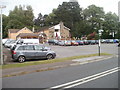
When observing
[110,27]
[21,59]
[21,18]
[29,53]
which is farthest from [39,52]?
[21,18]

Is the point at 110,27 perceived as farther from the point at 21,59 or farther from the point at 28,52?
the point at 21,59

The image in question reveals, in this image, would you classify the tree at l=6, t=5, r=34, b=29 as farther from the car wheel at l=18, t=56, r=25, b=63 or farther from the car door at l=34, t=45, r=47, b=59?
the car wheel at l=18, t=56, r=25, b=63

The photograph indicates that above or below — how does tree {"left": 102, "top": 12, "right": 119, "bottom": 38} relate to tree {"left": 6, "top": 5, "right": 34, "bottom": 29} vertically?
below

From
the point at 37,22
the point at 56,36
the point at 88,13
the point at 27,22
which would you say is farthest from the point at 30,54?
the point at 37,22

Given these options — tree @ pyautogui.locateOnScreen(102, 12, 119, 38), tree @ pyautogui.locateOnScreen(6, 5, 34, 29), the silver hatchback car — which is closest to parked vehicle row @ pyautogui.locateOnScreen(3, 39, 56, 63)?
the silver hatchback car

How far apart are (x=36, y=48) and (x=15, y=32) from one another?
5870 cm

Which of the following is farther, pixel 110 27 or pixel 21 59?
pixel 110 27

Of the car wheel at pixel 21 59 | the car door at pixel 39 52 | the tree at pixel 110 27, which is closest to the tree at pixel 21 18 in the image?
the tree at pixel 110 27

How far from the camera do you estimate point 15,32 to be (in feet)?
244

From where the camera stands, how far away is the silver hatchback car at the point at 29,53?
661 inches

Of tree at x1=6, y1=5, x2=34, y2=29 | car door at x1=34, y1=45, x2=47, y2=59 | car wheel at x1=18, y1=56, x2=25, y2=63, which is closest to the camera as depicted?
car wheel at x1=18, y1=56, x2=25, y2=63

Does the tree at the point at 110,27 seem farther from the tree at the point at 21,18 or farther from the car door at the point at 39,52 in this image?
the car door at the point at 39,52

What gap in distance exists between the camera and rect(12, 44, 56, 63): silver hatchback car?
55.1 feet

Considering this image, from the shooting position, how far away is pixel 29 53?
1736cm
